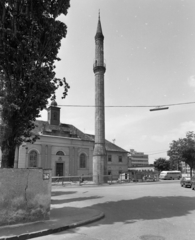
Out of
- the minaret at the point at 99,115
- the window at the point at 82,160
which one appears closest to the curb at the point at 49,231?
the minaret at the point at 99,115

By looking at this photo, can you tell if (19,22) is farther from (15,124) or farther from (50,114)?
(50,114)

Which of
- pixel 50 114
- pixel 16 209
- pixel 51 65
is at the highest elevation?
pixel 50 114

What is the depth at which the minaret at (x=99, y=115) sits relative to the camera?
3406cm

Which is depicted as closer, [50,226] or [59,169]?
[50,226]

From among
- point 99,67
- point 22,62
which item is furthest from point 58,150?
point 22,62

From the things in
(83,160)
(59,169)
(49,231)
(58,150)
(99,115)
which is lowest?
(49,231)

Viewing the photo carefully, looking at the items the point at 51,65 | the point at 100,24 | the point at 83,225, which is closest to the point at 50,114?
the point at 100,24

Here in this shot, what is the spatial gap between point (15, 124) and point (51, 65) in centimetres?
305

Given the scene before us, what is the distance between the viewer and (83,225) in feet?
26.6

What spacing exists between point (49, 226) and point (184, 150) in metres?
39.4

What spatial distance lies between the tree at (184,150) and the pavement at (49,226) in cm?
3706

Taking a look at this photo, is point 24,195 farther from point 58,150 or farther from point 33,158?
point 58,150

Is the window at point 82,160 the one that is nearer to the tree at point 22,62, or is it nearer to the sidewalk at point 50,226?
the sidewalk at point 50,226

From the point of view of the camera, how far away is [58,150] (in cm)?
4134
